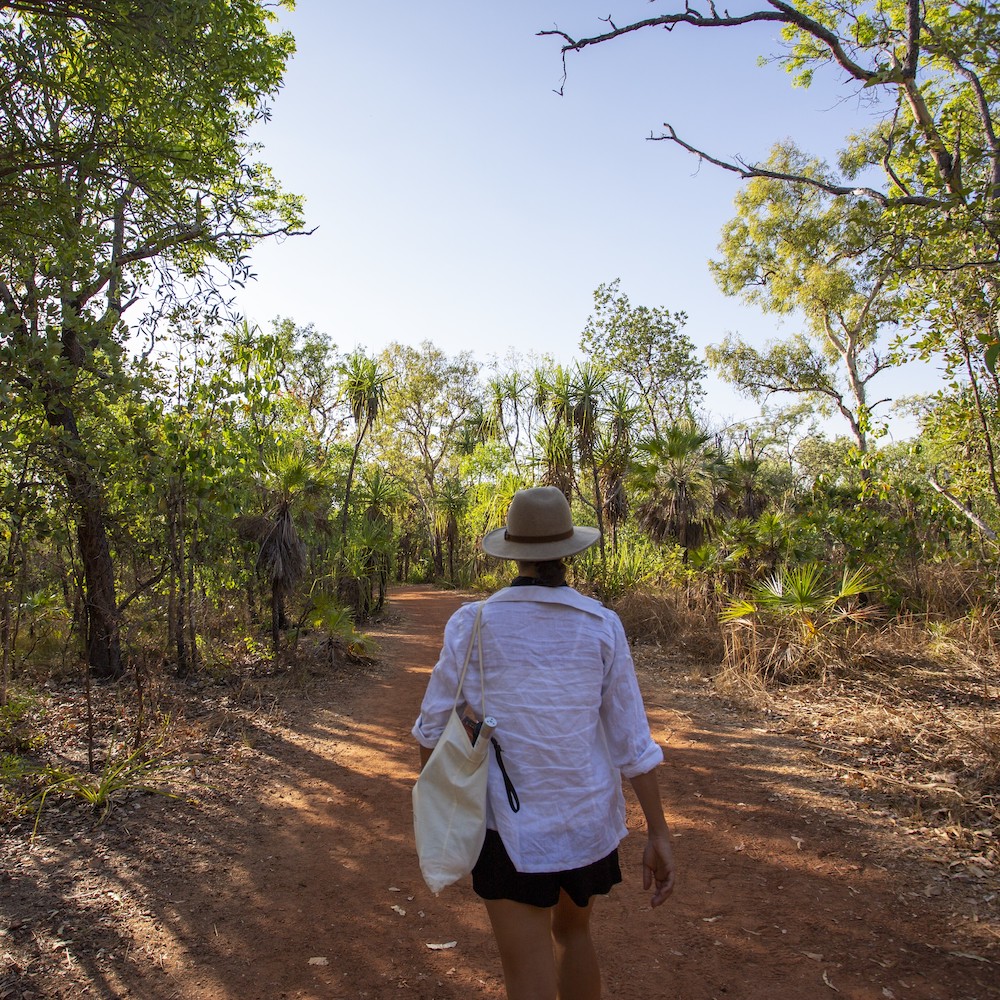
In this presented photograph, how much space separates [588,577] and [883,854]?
442 inches

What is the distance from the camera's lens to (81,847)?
4.65 metres

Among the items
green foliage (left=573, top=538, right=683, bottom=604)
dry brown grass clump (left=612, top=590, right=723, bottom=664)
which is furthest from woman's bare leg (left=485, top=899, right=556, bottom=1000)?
green foliage (left=573, top=538, right=683, bottom=604)

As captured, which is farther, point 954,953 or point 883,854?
point 883,854

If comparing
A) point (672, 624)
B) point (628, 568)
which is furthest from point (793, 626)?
point (628, 568)

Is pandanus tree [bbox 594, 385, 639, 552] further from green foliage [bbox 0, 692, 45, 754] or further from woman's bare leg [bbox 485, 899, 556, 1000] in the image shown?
woman's bare leg [bbox 485, 899, 556, 1000]

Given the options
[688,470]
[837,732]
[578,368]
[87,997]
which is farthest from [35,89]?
[578,368]

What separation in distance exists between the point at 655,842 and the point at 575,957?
412mm

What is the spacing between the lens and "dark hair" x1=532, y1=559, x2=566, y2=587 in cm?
223

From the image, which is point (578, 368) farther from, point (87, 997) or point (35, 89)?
point (87, 997)

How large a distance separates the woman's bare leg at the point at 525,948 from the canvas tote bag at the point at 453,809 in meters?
0.16

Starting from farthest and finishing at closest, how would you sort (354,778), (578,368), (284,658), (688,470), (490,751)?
(578,368), (688,470), (284,658), (354,778), (490,751)

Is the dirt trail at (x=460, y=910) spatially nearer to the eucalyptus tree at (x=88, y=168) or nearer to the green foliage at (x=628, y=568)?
the eucalyptus tree at (x=88, y=168)

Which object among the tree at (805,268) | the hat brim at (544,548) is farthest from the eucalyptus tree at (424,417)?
the hat brim at (544,548)

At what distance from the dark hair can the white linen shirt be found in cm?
7
